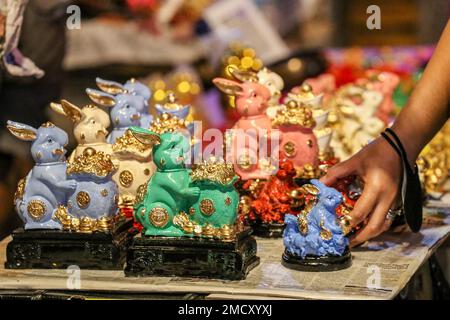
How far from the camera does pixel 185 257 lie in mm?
1909

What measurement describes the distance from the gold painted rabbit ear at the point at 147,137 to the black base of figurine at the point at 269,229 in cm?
50

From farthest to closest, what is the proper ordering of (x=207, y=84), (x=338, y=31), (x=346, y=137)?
1. (x=338, y=31)
2. (x=207, y=84)
3. (x=346, y=137)

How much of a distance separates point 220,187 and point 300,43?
3948 mm

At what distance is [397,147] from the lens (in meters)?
2.03

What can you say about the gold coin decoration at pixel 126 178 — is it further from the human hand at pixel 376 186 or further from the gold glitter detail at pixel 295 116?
the human hand at pixel 376 186

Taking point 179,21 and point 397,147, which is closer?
point 397,147

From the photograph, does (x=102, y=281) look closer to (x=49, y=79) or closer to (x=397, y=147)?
(x=397, y=147)

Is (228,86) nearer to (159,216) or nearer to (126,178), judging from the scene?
(126,178)

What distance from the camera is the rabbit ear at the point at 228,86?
2268 millimetres

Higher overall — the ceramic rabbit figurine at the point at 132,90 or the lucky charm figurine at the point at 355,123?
the ceramic rabbit figurine at the point at 132,90

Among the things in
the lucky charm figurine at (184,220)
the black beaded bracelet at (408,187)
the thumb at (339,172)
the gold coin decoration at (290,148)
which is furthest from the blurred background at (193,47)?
the black beaded bracelet at (408,187)
